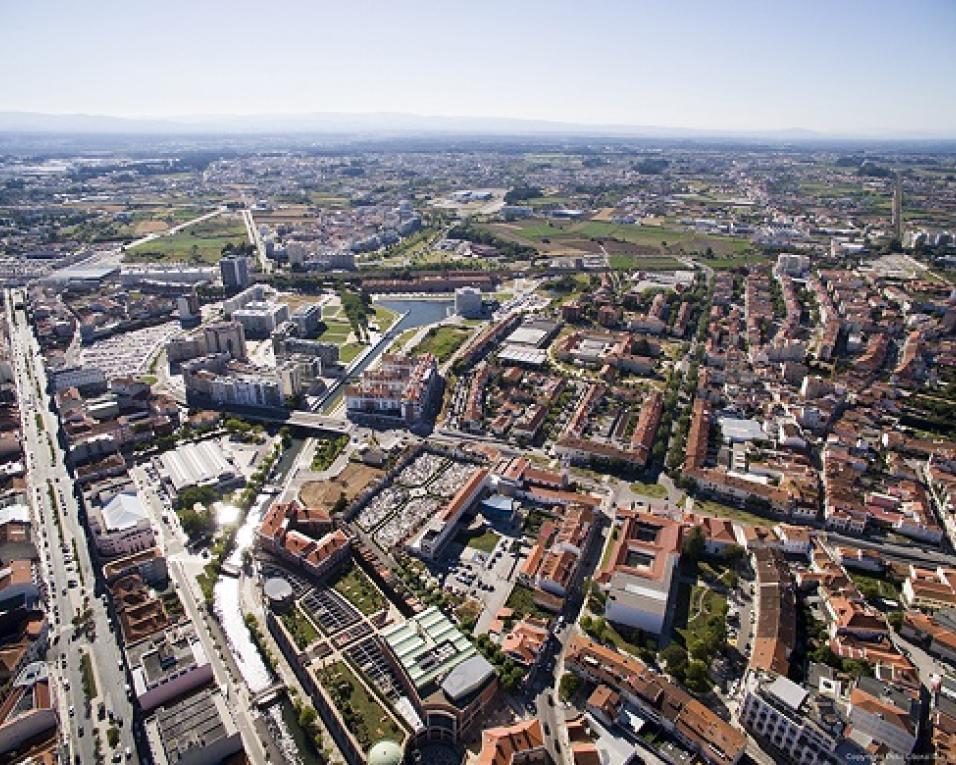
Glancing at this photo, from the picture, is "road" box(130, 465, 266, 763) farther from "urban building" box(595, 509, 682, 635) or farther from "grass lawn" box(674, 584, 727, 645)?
"grass lawn" box(674, 584, 727, 645)

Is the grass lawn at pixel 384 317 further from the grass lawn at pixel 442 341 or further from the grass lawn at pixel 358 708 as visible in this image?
the grass lawn at pixel 358 708

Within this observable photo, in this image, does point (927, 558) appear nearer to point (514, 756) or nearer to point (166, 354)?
point (514, 756)

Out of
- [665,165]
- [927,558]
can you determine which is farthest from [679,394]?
[665,165]

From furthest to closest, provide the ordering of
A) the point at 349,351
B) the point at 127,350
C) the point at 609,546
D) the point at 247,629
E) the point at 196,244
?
1. the point at 196,244
2. the point at 127,350
3. the point at 349,351
4. the point at 609,546
5. the point at 247,629

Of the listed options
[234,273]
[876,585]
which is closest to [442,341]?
[234,273]

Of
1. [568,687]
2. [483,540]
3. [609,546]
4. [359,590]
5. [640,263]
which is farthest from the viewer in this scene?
[640,263]

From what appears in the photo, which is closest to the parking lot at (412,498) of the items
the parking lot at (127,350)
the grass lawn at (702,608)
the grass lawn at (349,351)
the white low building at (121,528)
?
the white low building at (121,528)

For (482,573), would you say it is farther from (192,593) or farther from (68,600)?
(68,600)

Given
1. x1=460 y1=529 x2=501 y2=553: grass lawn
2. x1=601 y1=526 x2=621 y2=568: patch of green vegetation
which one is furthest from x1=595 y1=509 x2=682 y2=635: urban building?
x1=460 y1=529 x2=501 y2=553: grass lawn
